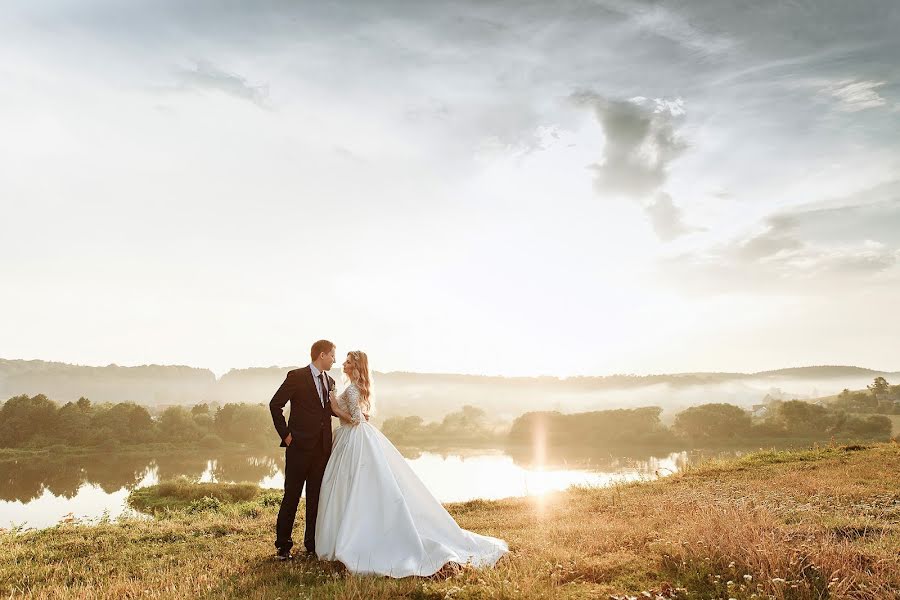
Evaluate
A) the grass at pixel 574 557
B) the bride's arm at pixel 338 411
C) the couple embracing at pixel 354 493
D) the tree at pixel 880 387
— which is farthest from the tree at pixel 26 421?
the tree at pixel 880 387

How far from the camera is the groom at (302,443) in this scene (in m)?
7.50

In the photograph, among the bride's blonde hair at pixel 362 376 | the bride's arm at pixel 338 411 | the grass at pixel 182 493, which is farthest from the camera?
the grass at pixel 182 493

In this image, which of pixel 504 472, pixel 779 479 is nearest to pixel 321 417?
pixel 779 479

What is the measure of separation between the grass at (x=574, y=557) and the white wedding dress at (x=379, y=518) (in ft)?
1.03

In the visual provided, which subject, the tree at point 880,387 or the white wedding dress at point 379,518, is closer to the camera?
the white wedding dress at point 379,518

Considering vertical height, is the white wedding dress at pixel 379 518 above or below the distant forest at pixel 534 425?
above

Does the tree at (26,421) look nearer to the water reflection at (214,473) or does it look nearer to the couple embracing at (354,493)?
the water reflection at (214,473)

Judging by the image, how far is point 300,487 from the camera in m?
7.67

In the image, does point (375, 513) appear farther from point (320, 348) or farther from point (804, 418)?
point (804, 418)

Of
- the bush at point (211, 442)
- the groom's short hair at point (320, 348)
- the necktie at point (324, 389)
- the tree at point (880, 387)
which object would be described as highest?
the groom's short hair at point (320, 348)

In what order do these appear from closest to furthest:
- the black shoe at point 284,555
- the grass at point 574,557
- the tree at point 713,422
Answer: the grass at point 574,557, the black shoe at point 284,555, the tree at point 713,422

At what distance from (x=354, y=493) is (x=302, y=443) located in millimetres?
1097

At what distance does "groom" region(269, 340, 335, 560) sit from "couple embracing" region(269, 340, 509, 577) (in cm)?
1

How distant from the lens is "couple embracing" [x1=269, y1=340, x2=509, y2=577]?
6.57 metres
